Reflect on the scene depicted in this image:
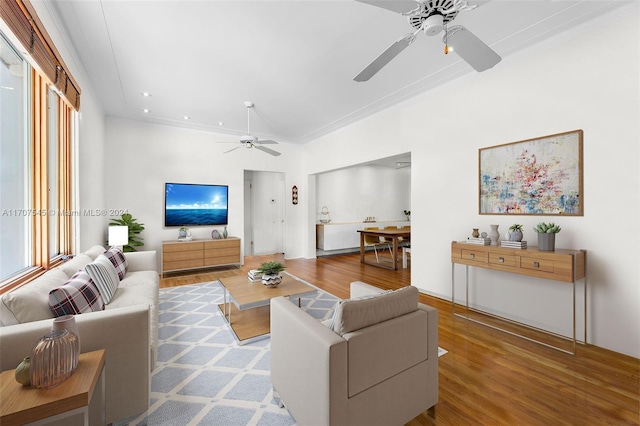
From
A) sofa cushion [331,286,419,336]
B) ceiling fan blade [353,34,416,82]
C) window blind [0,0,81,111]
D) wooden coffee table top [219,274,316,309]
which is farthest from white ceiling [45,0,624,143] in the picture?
wooden coffee table top [219,274,316,309]

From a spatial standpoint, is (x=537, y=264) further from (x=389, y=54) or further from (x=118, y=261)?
(x=118, y=261)

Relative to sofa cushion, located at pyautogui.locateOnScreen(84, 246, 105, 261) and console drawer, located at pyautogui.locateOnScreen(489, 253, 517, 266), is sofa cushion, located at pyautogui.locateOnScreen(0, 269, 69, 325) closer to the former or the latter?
sofa cushion, located at pyautogui.locateOnScreen(84, 246, 105, 261)

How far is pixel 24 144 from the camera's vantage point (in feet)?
7.48

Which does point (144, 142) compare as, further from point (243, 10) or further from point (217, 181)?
point (243, 10)

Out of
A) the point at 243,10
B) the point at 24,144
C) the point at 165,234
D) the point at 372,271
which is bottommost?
the point at 372,271

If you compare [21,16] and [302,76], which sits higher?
[302,76]

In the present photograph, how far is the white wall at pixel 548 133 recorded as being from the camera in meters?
2.42

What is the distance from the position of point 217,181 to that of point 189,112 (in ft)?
5.35

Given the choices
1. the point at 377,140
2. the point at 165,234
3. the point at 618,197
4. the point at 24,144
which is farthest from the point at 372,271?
the point at 24,144

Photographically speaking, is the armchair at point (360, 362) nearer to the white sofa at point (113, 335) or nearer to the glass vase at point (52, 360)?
the white sofa at point (113, 335)

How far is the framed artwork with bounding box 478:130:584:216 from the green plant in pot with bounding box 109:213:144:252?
5607 mm

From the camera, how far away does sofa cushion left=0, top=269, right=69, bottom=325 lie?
1549 mm

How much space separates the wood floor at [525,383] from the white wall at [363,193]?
5.32m

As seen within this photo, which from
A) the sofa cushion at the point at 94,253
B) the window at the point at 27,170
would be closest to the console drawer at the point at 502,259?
the window at the point at 27,170
